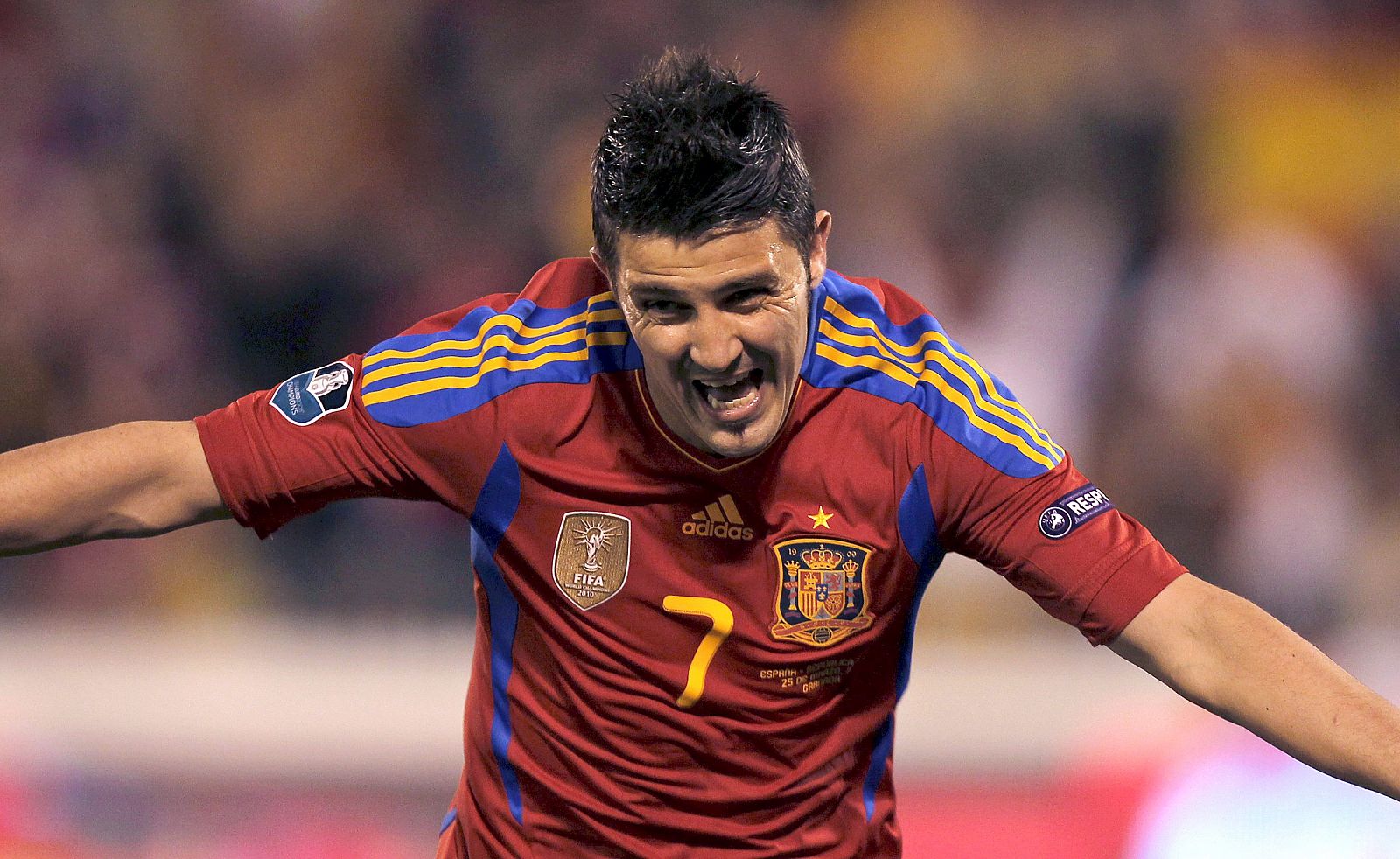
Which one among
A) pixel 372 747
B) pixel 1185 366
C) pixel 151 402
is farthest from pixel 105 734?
pixel 1185 366

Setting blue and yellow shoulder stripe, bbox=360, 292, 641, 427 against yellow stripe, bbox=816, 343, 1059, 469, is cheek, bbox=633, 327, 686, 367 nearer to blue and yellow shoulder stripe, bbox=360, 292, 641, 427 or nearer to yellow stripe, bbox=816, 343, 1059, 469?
blue and yellow shoulder stripe, bbox=360, 292, 641, 427

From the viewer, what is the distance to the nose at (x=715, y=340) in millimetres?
2264

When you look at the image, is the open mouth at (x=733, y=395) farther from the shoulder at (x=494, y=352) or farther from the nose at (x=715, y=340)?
the shoulder at (x=494, y=352)

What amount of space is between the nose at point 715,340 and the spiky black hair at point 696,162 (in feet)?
0.41

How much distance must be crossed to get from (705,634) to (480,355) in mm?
587

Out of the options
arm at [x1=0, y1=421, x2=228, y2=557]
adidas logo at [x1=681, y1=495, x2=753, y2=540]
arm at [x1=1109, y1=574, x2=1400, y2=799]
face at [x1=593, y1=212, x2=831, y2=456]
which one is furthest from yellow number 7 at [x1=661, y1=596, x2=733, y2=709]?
arm at [x1=0, y1=421, x2=228, y2=557]

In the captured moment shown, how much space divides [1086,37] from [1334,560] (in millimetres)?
2414

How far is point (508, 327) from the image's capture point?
2.57m

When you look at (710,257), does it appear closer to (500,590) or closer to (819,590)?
(819,590)

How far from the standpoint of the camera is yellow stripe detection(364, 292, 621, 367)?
251 cm

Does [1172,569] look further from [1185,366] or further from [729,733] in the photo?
[1185,366]

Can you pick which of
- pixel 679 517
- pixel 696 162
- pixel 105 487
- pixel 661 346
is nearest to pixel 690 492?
pixel 679 517

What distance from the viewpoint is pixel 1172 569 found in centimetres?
231

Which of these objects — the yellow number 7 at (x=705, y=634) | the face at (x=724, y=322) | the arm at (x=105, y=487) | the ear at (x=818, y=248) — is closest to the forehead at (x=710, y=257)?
the face at (x=724, y=322)
